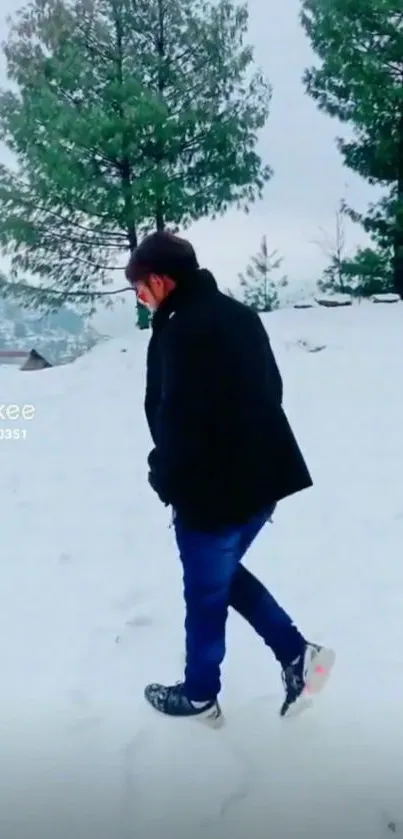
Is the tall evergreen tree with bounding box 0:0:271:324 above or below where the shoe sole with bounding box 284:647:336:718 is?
above

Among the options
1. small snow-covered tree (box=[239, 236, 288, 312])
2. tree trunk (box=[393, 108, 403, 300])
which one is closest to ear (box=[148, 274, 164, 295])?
small snow-covered tree (box=[239, 236, 288, 312])

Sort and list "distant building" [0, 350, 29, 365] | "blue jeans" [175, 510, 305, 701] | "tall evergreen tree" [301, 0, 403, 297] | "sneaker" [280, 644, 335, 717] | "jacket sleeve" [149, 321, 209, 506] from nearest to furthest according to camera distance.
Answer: "jacket sleeve" [149, 321, 209, 506], "blue jeans" [175, 510, 305, 701], "sneaker" [280, 644, 335, 717], "tall evergreen tree" [301, 0, 403, 297], "distant building" [0, 350, 29, 365]

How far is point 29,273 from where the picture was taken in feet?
8.43

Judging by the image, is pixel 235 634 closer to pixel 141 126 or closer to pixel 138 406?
pixel 138 406

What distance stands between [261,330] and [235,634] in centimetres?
75

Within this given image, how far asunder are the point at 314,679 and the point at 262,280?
1.37 m

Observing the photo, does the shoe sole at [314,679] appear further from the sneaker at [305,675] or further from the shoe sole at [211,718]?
the shoe sole at [211,718]

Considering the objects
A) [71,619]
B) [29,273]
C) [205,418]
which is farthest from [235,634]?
[29,273]

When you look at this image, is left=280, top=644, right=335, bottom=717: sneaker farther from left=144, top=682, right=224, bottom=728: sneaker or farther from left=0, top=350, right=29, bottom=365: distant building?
left=0, top=350, right=29, bottom=365: distant building

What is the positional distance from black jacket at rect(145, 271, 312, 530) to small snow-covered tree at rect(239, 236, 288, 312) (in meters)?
1.03

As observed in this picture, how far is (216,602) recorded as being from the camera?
1216mm

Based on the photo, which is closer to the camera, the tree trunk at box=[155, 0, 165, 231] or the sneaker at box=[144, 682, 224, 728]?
the sneaker at box=[144, 682, 224, 728]

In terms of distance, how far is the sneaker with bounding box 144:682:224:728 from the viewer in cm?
131

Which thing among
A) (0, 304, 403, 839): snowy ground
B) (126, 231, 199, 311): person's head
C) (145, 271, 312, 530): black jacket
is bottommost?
(0, 304, 403, 839): snowy ground
